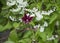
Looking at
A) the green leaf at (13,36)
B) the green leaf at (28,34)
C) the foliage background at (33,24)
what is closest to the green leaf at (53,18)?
the foliage background at (33,24)

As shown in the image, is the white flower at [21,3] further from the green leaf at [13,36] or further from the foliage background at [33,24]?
the green leaf at [13,36]

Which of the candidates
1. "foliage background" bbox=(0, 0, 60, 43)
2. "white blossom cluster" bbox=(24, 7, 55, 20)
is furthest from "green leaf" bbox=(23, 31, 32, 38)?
"white blossom cluster" bbox=(24, 7, 55, 20)

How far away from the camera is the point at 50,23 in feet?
5.92

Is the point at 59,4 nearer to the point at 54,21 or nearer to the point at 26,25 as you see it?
the point at 54,21

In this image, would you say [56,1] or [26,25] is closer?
[26,25]

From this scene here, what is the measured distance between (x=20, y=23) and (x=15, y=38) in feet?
0.40

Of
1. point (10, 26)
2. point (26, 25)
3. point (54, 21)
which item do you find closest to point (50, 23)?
point (54, 21)

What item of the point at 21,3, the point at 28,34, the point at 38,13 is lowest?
the point at 28,34

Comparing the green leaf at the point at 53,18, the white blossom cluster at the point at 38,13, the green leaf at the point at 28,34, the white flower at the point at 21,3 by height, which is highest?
the white flower at the point at 21,3

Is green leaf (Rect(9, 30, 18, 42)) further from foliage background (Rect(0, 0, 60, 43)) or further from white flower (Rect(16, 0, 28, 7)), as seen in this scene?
white flower (Rect(16, 0, 28, 7))

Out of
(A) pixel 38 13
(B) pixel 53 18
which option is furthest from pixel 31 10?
(B) pixel 53 18

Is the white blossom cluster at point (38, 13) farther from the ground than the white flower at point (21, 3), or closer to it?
closer to it

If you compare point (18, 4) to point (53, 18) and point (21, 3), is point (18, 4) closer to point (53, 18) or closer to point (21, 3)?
point (21, 3)

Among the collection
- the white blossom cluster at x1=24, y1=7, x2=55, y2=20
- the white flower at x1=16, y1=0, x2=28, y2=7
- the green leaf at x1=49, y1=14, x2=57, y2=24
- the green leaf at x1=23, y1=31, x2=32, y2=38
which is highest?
the white flower at x1=16, y1=0, x2=28, y2=7
